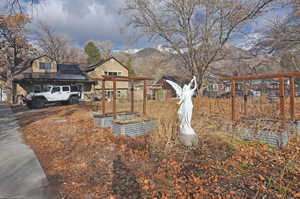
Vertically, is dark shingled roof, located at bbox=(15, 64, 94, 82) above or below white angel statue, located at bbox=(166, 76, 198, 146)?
above

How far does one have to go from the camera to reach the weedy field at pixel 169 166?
9.27 feet

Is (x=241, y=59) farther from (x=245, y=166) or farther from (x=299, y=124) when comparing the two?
(x=245, y=166)

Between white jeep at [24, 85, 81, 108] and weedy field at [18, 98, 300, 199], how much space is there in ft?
32.7

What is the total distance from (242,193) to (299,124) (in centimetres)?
465

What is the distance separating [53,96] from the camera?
1495 centimetres

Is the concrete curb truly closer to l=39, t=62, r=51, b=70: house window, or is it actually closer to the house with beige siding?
l=39, t=62, r=51, b=70: house window

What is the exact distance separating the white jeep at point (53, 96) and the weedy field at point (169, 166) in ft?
32.7

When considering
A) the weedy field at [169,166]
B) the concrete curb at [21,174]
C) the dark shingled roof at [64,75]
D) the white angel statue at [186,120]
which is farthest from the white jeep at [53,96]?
the white angel statue at [186,120]

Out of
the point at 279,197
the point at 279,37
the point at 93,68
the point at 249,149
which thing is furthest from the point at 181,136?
the point at 93,68

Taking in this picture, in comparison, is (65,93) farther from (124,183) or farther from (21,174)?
(124,183)

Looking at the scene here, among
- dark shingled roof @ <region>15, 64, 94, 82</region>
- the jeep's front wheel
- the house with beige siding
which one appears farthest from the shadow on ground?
the house with beige siding

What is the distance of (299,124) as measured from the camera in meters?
5.72

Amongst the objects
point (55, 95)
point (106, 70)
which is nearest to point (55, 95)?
point (55, 95)

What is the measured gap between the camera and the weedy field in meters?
2.82
